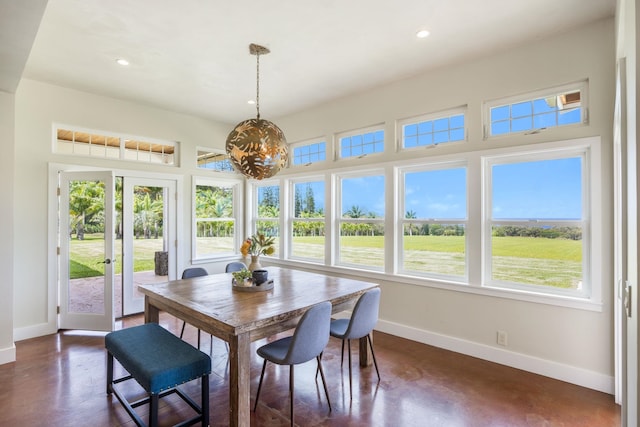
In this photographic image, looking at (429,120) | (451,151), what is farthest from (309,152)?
(451,151)

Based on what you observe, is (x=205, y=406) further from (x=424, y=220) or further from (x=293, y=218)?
(x=293, y=218)

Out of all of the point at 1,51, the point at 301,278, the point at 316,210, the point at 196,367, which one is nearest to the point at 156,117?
the point at 1,51

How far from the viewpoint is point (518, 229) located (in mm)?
3297

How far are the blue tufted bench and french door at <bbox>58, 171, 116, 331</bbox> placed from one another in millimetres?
1951

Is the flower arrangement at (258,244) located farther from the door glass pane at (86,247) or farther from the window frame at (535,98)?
the window frame at (535,98)

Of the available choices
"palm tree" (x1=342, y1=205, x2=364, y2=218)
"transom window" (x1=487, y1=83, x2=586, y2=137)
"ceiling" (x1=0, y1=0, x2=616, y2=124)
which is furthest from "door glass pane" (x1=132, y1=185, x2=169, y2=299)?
"transom window" (x1=487, y1=83, x2=586, y2=137)

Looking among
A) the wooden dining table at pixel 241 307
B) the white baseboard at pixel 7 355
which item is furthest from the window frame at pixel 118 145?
the wooden dining table at pixel 241 307

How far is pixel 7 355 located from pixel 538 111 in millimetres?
5851

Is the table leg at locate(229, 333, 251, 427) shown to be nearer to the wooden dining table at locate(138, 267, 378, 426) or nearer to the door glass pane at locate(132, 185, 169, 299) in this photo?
the wooden dining table at locate(138, 267, 378, 426)

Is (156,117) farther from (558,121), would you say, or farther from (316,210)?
(558,121)

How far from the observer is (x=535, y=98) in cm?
317

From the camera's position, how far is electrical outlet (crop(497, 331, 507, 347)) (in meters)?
3.23

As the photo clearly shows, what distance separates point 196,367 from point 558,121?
3.77m

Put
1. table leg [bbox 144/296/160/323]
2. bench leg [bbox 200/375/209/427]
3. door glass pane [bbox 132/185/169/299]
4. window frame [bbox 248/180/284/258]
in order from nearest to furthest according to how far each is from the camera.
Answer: bench leg [bbox 200/375/209/427] < table leg [bbox 144/296/160/323] < door glass pane [bbox 132/185/169/299] < window frame [bbox 248/180/284/258]
